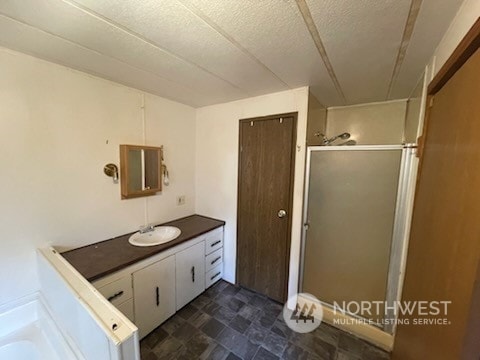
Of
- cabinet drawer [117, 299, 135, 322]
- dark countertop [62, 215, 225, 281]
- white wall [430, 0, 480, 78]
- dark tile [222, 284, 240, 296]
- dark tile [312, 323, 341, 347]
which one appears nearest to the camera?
white wall [430, 0, 480, 78]

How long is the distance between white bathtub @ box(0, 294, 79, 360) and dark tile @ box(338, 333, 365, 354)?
2010 millimetres

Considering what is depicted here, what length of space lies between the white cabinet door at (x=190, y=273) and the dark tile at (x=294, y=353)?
1039 mm

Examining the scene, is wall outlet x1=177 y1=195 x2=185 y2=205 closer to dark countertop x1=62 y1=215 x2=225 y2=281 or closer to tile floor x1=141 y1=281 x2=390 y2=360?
dark countertop x1=62 y1=215 x2=225 y2=281

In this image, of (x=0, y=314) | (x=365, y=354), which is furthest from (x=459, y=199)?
(x=0, y=314)

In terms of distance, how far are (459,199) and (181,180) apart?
2.36 m

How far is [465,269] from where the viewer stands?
627 millimetres

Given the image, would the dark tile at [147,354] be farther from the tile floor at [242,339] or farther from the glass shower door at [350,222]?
the glass shower door at [350,222]

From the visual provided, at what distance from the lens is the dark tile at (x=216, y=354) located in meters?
1.52

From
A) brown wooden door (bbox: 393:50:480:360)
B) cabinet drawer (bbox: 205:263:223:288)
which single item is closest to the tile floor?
cabinet drawer (bbox: 205:263:223:288)

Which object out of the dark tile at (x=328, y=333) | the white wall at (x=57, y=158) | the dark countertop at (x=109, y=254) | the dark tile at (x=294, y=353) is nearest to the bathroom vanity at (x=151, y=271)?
the dark countertop at (x=109, y=254)

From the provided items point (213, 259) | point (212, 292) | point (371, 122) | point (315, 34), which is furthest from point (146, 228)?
point (371, 122)

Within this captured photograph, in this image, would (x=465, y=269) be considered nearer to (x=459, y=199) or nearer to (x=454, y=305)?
(x=454, y=305)

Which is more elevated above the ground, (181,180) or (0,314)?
(181,180)

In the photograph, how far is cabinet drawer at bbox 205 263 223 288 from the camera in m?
2.30
